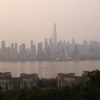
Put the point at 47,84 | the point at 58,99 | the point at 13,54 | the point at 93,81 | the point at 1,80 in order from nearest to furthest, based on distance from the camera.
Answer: the point at 93,81 → the point at 58,99 → the point at 1,80 → the point at 47,84 → the point at 13,54

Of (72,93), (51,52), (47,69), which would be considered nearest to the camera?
(72,93)

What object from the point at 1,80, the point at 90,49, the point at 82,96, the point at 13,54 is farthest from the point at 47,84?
the point at 90,49

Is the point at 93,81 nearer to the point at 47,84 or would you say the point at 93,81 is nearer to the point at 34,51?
the point at 47,84

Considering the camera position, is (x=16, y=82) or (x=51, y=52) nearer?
(x=16, y=82)

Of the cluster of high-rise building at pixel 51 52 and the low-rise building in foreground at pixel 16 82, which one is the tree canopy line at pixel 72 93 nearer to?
the low-rise building in foreground at pixel 16 82

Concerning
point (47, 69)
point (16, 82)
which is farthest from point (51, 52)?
point (16, 82)

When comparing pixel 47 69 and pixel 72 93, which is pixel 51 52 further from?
Answer: pixel 72 93

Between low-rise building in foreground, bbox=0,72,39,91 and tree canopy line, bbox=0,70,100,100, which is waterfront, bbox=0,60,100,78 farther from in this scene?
tree canopy line, bbox=0,70,100,100

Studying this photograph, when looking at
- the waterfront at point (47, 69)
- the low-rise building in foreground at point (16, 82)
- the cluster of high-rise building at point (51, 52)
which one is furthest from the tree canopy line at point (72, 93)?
the cluster of high-rise building at point (51, 52)
